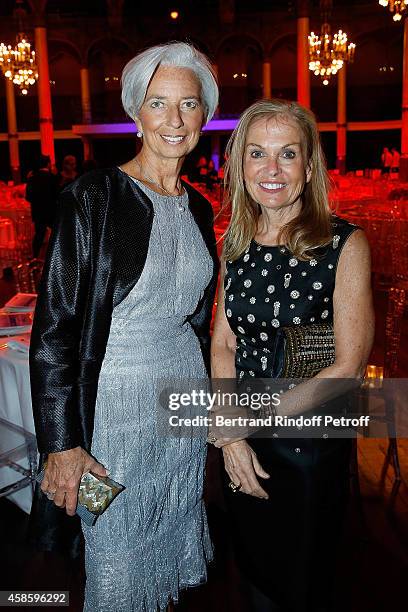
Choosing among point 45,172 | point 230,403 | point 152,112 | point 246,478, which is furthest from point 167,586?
point 45,172

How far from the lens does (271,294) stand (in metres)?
1.71

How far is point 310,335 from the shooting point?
167 centimetres

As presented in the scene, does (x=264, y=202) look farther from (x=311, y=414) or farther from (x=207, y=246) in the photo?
(x=311, y=414)

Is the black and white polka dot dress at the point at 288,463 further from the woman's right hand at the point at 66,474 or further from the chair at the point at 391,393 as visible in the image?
the chair at the point at 391,393

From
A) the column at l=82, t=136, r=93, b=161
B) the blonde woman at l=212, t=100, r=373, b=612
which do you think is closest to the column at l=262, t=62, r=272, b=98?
the column at l=82, t=136, r=93, b=161

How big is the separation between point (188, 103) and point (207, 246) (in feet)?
1.34

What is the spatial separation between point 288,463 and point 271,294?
447 millimetres

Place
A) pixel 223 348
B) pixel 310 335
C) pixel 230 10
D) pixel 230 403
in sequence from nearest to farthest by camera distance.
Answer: pixel 310 335, pixel 230 403, pixel 223 348, pixel 230 10

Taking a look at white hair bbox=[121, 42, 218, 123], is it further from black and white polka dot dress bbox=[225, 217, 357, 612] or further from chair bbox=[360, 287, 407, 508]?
chair bbox=[360, 287, 407, 508]

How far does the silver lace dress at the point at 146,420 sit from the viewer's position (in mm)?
1744

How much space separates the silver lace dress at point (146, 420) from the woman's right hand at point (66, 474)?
0.29 ft

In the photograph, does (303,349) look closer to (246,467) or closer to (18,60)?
(246,467)

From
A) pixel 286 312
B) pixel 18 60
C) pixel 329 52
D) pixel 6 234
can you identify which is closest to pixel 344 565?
pixel 286 312

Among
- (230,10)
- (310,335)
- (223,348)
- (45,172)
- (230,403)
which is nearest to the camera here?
(310,335)
